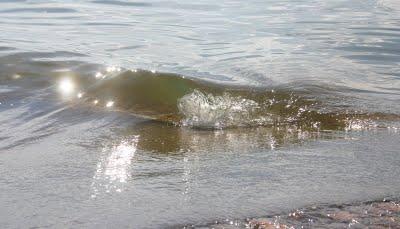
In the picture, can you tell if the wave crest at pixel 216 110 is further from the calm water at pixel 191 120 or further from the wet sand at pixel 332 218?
the wet sand at pixel 332 218

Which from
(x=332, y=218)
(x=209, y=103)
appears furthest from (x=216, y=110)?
(x=332, y=218)

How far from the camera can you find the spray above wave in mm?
5020

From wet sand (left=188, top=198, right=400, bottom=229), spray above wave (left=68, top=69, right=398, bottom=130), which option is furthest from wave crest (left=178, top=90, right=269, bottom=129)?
wet sand (left=188, top=198, right=400, bottom=229)

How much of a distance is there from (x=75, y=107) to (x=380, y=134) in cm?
259

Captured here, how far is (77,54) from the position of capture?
805 centimetres

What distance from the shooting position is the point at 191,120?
510 cm

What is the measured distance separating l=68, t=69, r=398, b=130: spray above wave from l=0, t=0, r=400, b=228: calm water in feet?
0.06

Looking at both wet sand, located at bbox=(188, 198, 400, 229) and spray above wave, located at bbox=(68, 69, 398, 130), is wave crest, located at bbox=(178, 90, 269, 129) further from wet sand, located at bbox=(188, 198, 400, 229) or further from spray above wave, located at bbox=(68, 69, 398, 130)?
wet sand, located at bbox=(188, 198, 400, 229)

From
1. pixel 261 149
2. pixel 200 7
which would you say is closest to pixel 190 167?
pixel 261 149

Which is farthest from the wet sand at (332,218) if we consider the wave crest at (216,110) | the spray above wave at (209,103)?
the wave crest at (216,110)

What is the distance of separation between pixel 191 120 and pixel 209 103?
0.40m

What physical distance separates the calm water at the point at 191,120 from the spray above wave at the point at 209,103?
19 mm

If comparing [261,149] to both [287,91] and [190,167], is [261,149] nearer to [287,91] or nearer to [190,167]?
[190,167]

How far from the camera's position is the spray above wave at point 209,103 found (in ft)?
16.5
